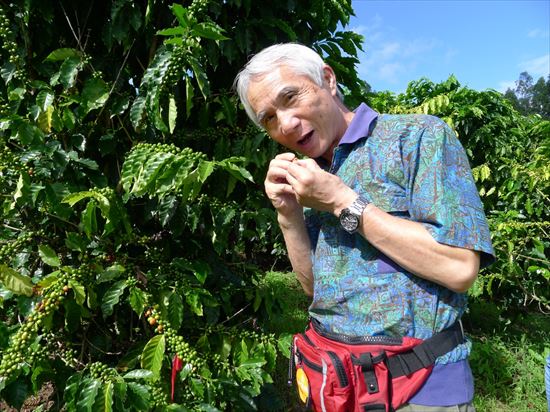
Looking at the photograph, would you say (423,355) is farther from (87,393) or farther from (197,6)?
(197,6)

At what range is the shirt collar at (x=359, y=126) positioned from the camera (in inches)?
59.9

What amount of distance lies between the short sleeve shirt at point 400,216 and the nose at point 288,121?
18cm

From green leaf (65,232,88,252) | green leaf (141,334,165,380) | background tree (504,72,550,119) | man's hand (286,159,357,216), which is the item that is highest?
background tree (504,72,550,119)

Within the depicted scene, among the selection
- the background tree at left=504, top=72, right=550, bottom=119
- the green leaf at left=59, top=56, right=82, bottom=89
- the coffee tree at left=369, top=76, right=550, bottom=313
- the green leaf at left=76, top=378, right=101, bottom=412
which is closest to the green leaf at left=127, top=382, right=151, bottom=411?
the green leaf at left=76, top=378, right=101, bottom=412

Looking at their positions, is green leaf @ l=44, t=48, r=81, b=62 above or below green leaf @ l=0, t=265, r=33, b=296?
above

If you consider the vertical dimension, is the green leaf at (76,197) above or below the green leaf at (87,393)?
above

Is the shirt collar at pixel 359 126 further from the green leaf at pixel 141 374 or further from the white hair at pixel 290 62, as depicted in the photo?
the green leaf at pixel 141 374

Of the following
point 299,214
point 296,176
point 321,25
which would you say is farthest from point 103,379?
point 321,25

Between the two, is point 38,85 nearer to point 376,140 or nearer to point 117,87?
point 117,87

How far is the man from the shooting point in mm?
1296

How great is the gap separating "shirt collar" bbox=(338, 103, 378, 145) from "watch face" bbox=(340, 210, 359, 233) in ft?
1.01

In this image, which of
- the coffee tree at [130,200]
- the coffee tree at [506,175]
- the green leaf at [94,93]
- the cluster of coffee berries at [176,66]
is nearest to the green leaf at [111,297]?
the coffee tree at [130,200]

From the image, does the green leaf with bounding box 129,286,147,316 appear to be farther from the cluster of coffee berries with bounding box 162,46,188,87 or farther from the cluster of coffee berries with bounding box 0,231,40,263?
A: the cluster of coffee berries with bounding box 162,46,188,87

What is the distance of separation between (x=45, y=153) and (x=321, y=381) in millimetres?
1527
